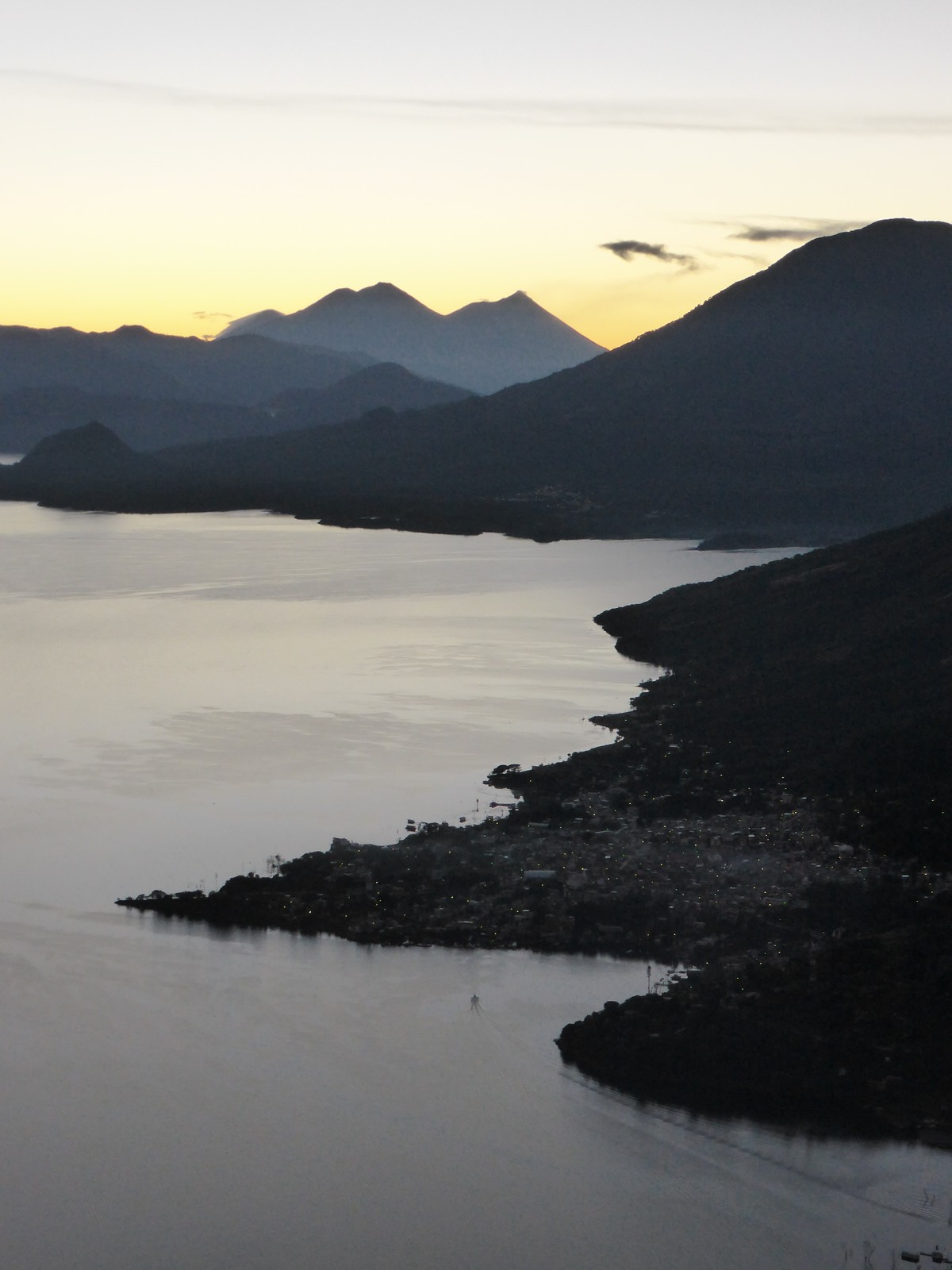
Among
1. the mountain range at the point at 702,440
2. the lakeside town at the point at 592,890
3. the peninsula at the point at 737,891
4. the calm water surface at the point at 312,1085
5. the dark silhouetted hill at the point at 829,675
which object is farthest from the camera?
the mountain range at the point at 702,440

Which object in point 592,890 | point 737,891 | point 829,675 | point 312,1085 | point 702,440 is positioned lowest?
point 312,1085

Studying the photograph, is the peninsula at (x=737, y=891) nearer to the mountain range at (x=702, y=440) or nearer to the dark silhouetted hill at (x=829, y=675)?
the dark silhouetted hill at (x=829, y=675)

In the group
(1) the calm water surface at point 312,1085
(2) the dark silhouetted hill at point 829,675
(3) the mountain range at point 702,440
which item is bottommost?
(1) the calm water surface at point 312,1085

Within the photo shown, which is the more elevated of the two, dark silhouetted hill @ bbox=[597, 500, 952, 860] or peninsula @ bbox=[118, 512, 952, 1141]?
dark silhouetted hill @ bbox=[597, 500, 952, 860]

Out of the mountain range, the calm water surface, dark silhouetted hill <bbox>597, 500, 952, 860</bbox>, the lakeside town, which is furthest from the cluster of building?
the mountain range

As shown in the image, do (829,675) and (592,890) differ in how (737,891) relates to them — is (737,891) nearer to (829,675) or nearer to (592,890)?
(592,890)

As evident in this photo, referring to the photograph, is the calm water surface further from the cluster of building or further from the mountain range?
the mountain range

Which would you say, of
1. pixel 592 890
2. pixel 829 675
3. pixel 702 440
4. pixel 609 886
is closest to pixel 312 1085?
pixel 592 890

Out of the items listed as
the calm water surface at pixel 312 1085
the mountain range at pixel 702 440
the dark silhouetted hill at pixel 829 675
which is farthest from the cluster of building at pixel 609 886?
the mountain range at pixel 702 440
